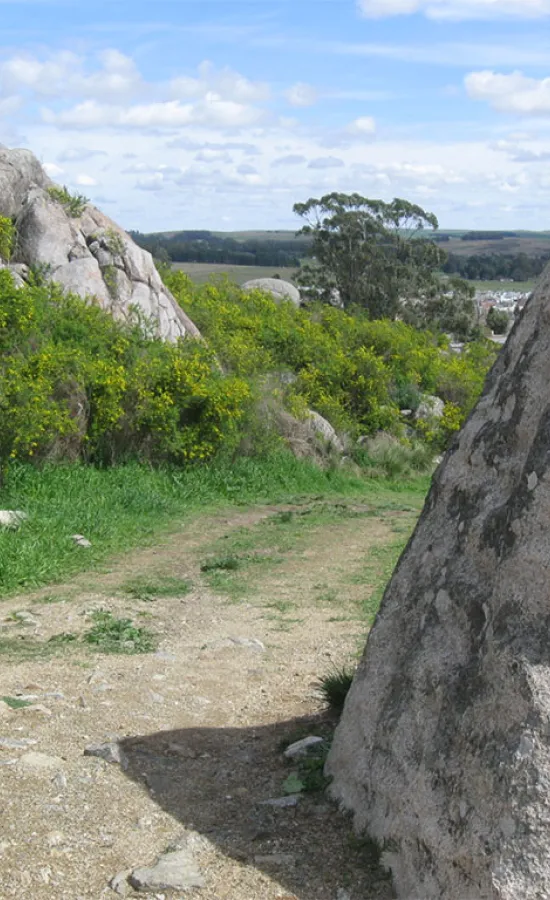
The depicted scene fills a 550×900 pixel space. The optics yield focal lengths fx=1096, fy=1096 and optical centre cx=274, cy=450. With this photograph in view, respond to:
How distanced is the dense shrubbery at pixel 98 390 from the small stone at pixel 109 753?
743 centimetres

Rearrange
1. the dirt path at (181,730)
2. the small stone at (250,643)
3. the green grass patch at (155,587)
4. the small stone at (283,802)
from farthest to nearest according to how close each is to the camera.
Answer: the green grass patch at (155,587), the small stone at (250,643), the small stone at (283,802), the dirt path at (181,730)

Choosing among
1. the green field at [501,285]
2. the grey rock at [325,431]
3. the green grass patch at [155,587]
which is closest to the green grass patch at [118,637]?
the green grass patch at [155,587]

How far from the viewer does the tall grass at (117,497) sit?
927 cm

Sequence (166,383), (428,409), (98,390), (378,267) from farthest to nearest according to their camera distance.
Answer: (378,267), (428,409), (166,383), (98,390)

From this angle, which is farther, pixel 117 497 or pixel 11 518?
pixel 117 497

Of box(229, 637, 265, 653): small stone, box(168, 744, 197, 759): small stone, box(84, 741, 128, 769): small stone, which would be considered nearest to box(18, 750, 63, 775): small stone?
box(84, 741, 128, 769): small stone

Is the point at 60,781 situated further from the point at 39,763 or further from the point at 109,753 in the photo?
the point at 109,753

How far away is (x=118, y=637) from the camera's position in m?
7.08

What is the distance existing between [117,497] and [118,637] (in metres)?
4.85

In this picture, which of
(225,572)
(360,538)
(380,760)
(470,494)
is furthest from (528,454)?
(360,538)

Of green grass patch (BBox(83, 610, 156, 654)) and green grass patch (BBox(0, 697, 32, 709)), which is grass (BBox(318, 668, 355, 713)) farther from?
green grass patch (BBox(83, 610, 156, 654))

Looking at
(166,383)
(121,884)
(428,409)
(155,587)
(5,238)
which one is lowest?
(428,409)

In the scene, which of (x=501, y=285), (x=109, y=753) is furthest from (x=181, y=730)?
(x=501, y=285)

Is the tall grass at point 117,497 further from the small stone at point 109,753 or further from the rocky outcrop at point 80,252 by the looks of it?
the small stone at point 109,753
